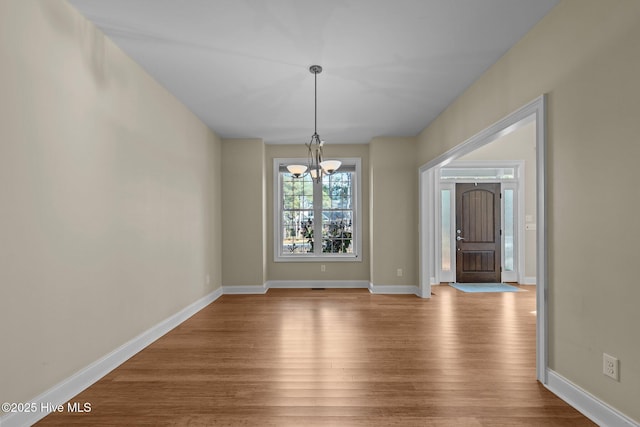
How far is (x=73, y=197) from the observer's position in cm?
229

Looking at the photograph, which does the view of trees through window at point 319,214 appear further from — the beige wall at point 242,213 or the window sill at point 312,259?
the beige wall at point 242,213

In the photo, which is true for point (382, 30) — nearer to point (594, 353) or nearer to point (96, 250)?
point (594, 353)

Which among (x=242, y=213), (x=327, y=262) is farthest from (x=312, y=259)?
(x=242, y=213)

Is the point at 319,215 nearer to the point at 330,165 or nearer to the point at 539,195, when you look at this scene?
the point at 330,165

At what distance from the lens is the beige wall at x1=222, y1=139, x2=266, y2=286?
226 inches

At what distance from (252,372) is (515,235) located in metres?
6.16

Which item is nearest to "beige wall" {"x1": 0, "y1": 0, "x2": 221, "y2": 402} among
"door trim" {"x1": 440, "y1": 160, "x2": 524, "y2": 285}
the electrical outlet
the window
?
the window

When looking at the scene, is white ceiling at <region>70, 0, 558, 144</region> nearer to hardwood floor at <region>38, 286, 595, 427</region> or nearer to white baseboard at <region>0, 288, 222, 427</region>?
white baseboard at <region>0, 288, 222, 427</region>

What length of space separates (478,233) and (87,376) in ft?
21.9

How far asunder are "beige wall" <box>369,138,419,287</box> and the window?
669 millimetres

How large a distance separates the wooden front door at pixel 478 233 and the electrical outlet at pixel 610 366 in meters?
4.96

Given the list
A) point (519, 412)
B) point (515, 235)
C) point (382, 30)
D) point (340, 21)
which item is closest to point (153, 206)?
point (340, 21)

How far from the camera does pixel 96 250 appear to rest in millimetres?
2520

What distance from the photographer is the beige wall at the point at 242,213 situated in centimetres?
573
